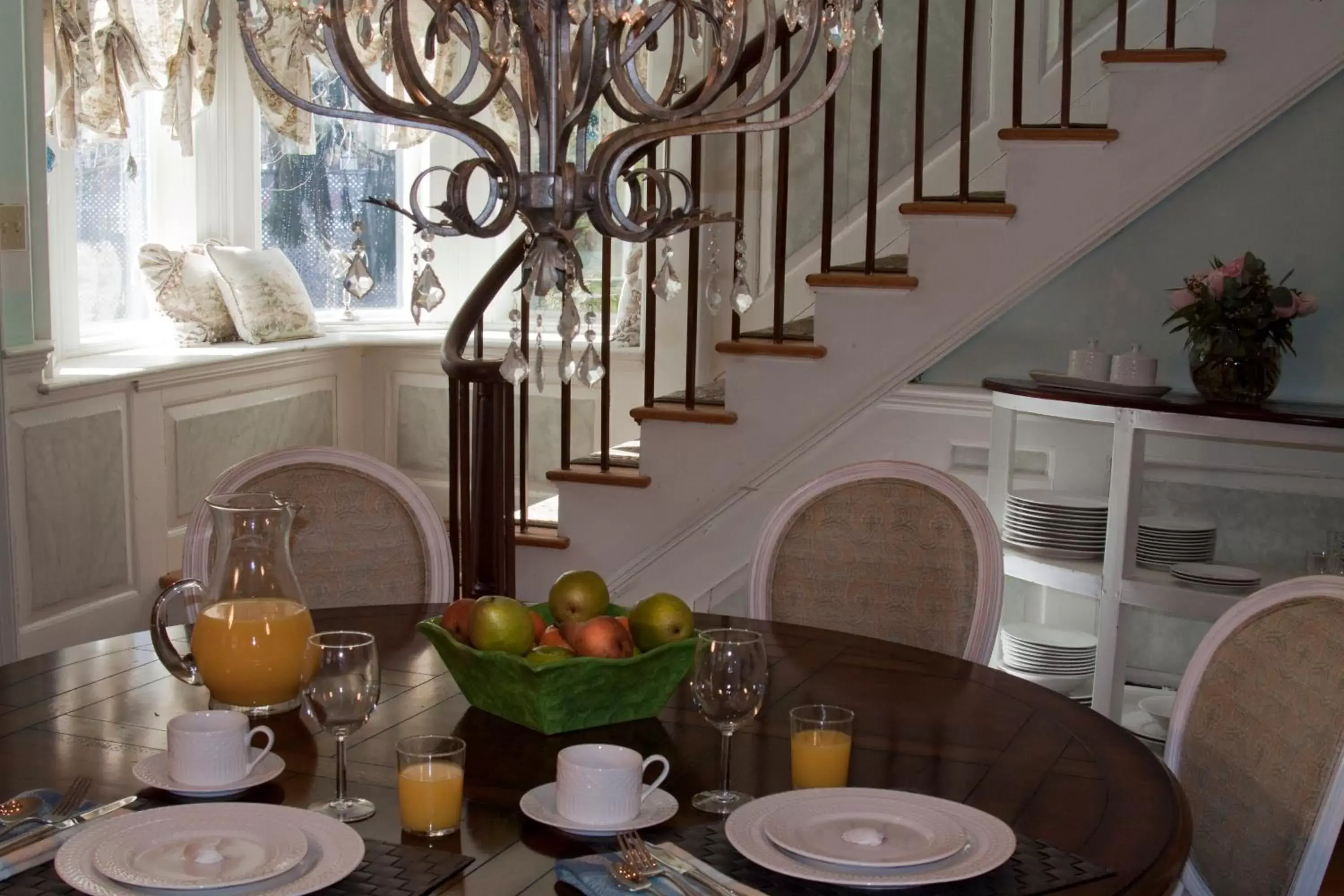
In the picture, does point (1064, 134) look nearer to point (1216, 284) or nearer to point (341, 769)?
point (1216, 284)

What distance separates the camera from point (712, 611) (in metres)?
3.88

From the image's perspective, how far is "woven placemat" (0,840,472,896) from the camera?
1293mm

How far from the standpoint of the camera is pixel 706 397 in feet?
12.5

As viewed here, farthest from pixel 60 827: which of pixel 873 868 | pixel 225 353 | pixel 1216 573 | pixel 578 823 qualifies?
pixel 225 353

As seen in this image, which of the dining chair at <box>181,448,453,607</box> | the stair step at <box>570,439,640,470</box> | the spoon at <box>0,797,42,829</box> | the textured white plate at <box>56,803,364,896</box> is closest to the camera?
the textured white plate at <box>56,803,364,896</box>

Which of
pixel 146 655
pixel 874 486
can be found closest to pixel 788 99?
pixel 874 486

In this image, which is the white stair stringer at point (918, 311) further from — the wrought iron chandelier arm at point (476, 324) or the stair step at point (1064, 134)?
the wrought iron chandelier arm at point (476, 324)

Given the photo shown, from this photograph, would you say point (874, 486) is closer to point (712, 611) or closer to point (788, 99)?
point (712, 611)

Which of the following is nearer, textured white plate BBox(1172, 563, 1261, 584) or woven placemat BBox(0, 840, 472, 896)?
woven placemat BBox(0, 840, 472, 896)

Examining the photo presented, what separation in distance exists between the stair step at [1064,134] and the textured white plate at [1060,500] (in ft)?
2.67

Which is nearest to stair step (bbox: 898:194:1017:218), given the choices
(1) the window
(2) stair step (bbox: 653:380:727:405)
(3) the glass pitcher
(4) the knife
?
(2) stair step (bbox: 653:380:727:405)

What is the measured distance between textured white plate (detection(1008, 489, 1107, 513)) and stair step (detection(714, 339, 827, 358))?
565 millimetres

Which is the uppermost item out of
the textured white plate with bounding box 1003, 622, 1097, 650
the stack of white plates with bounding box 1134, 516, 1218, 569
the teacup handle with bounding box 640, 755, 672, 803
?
the teacup handle with bounding box 640, 755, 672, 803

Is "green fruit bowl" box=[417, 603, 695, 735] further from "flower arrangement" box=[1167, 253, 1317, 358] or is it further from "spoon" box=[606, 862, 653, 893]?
"flower arrangement" box=[1167, 253, 1317, 358]
